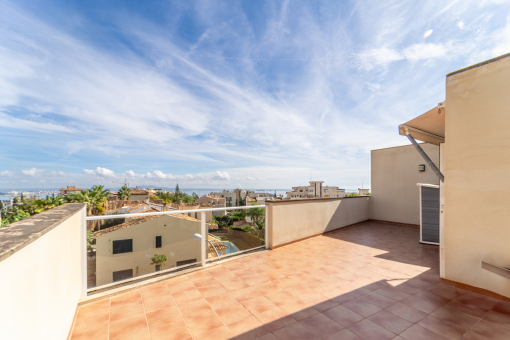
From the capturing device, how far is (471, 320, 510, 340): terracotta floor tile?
2004mm

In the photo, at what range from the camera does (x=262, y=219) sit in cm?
477

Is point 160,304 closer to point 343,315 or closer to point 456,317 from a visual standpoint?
point 343,315

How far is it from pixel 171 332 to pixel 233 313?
65 cm

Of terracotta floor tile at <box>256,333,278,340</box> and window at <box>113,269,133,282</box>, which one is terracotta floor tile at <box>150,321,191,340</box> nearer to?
terracotta floor tile at <box>256,333,278,340</box>

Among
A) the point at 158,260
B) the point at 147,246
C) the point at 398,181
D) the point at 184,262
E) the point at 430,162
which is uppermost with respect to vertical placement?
the point at 430,162

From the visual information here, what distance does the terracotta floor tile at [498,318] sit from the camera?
220cm

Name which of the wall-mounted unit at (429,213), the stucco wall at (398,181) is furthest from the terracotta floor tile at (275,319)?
the stucco wall at (398,181)

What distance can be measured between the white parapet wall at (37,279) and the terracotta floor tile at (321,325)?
82.1 inches

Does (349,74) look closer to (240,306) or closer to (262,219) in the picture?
(262,219)

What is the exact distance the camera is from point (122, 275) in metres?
2.89

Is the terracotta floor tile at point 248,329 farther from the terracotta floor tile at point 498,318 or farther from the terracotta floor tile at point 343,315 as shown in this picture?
the terracotta floor tile at point 498,318

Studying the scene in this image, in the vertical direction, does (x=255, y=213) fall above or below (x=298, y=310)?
above

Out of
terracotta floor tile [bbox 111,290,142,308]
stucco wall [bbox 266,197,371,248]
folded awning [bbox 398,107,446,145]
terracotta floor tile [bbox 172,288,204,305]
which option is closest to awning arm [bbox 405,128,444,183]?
folded awning [bbox 398,107,446,145]

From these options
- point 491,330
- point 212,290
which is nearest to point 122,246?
point 212,290
